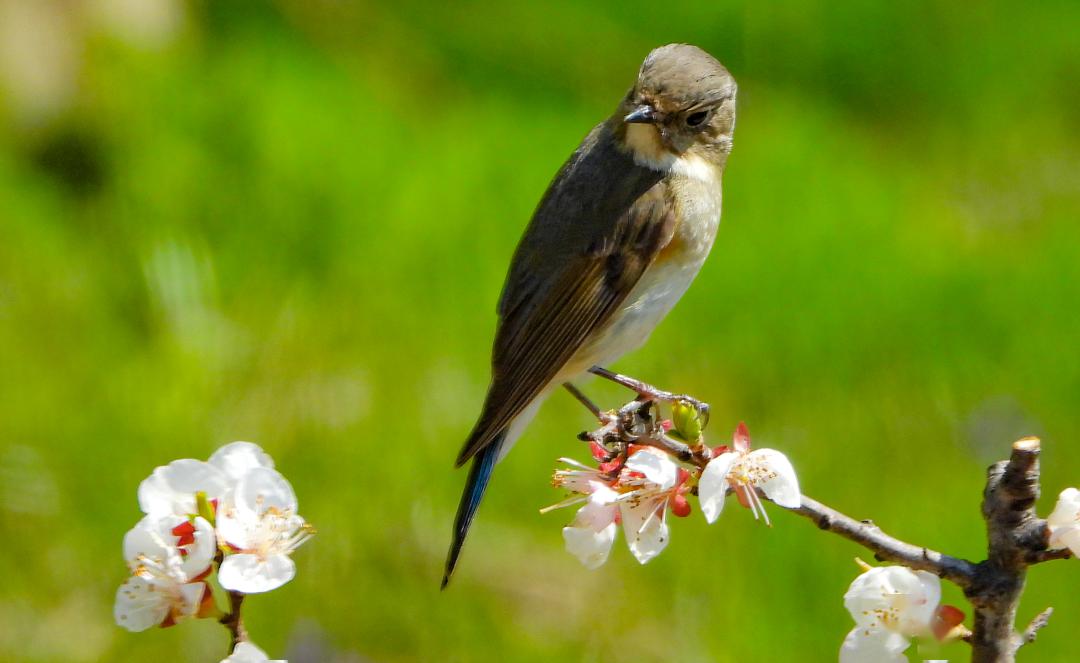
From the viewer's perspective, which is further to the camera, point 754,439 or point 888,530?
point 754,439

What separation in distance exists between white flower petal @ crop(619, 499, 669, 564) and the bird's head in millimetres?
1199

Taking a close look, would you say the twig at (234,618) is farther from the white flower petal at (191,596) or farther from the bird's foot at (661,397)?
the bird's foot at (661,397)

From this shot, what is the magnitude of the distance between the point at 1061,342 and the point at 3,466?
128 inches

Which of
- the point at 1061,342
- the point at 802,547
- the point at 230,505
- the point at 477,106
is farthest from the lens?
the point at 477,106

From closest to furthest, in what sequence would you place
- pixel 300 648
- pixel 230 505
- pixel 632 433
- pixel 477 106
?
pixel 230 505, pixel 632 433, pixel 300 648, pixel 477 106

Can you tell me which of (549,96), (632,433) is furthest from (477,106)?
(632,433)

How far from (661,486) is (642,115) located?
4.22 feet

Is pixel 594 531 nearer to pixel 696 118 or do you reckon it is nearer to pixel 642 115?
pixel 642 115

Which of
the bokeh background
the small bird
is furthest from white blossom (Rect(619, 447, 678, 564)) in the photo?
the bokeh background

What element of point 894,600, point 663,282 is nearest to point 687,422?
point 894,600

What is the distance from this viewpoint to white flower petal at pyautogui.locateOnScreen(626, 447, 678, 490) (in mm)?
1613

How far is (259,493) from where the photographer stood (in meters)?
1.53

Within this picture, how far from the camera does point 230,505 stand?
5.03ft

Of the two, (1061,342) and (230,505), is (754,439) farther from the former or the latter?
(230,505)
